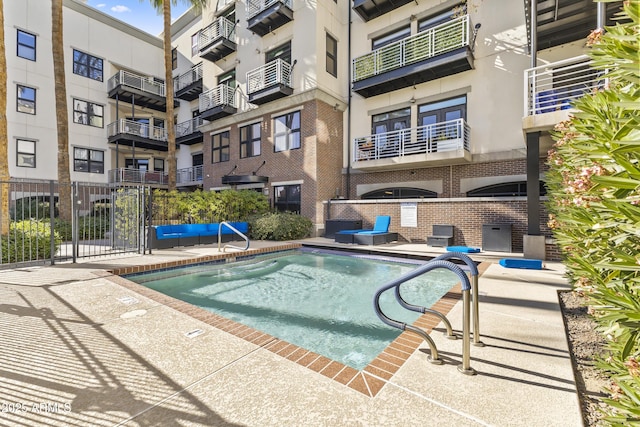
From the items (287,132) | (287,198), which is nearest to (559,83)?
(287,132)

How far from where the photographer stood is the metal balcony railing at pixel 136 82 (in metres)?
19.4

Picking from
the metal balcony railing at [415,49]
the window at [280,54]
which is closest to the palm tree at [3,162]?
the window at [280,54]

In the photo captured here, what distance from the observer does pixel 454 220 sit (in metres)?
10.2

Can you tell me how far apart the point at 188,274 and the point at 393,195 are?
30.6ft

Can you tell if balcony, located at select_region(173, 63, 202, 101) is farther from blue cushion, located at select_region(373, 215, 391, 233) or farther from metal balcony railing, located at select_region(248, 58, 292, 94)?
blue cushion, located at select_region(373, 215, 391, 233)

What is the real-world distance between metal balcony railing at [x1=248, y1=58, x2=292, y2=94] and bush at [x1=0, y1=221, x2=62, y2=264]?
10.6 metres

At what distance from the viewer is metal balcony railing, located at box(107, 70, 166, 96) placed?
764 inches

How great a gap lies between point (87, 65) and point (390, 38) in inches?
800

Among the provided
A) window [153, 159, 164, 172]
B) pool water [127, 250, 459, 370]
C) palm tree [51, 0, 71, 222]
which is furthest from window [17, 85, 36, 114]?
pool water [127, 250, 459, 370]

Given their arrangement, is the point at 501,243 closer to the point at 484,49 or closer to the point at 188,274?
the point at 484,49

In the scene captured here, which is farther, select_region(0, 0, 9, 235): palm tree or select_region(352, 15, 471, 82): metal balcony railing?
select_region(352, 15, 471, 82): metal balcony railing

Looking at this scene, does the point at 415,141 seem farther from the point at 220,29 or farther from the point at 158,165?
the point at 158,165

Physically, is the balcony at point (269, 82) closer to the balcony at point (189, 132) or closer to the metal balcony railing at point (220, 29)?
the metal balcony railing at point (220, 29)

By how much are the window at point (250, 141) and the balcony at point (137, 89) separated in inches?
382
